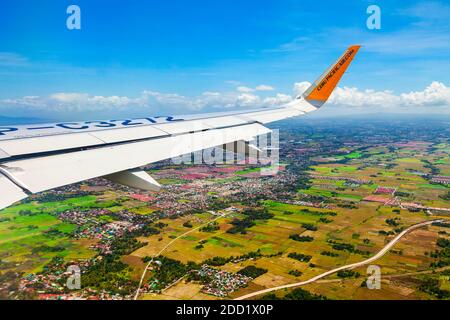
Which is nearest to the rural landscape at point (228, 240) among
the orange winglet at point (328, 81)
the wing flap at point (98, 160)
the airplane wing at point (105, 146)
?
the orange winglet at point (328, 81)

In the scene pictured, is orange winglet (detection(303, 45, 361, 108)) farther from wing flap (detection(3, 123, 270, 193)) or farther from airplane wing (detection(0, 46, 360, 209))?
wing flap (detection(3, 123, 270, 193))

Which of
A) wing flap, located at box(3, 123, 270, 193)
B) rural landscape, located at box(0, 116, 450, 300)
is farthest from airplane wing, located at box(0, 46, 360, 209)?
rural landscape, located at box(0, 116, 450, 300)

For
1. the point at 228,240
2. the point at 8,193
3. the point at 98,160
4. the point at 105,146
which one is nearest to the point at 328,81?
the point at 105,146

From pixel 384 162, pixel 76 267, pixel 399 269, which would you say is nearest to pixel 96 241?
pixel 76 267

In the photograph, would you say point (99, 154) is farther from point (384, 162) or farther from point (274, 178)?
point (384, 162)

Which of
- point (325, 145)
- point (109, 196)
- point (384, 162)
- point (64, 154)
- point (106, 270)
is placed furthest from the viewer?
point (325, 145)

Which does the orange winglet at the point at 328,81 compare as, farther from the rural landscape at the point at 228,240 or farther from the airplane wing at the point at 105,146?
the rural landscape at the point at 228,240
